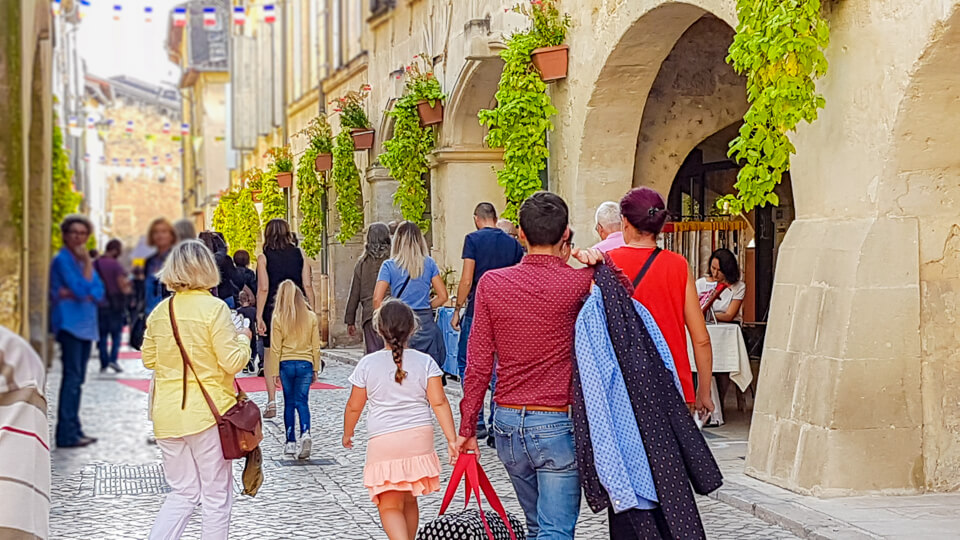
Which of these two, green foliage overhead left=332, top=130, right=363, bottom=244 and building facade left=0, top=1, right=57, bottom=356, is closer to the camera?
building facade left=0, top=1, right=57, bottom=356

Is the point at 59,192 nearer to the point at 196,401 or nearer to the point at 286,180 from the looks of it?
the point at 196,401

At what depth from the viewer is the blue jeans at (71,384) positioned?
1603 mm

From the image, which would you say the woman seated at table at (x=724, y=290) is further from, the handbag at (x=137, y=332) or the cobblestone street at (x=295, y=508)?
the handbag at (x=137, y=332)

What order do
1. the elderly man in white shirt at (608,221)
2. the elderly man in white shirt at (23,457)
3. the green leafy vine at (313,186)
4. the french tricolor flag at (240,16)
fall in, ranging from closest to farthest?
the elderly man in white shirt at (23,457) → the elderly man in white shirt at (608,221) → the green leafy vine at (313,186) → the french tricolor flag at (240,16)

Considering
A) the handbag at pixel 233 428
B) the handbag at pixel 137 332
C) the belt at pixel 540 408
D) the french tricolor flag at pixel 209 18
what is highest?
the french tricolor flag at pixel 209 18

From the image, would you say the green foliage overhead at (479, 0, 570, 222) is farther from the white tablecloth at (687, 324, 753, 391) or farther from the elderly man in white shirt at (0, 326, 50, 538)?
the elderly man in white shirt at (0, 326, 50, 538)

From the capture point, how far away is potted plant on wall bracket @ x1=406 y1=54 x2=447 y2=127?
1365 centimetres

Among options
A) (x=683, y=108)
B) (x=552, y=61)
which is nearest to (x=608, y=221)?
(x=552, y=61)

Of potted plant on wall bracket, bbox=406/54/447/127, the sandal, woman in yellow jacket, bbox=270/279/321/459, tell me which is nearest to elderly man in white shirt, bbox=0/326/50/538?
woman in yellow jacket, bbox=270/279/321/459

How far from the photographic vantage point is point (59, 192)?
171 cm

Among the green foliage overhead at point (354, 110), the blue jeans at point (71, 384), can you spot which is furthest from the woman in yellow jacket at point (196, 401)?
the green foliage overhead at point (354, 110)

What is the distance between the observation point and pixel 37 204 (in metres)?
1.49

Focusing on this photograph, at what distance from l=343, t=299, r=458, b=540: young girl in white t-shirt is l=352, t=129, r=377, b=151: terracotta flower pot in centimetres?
1218

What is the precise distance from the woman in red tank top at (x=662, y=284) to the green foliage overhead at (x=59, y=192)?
11.0 feet
